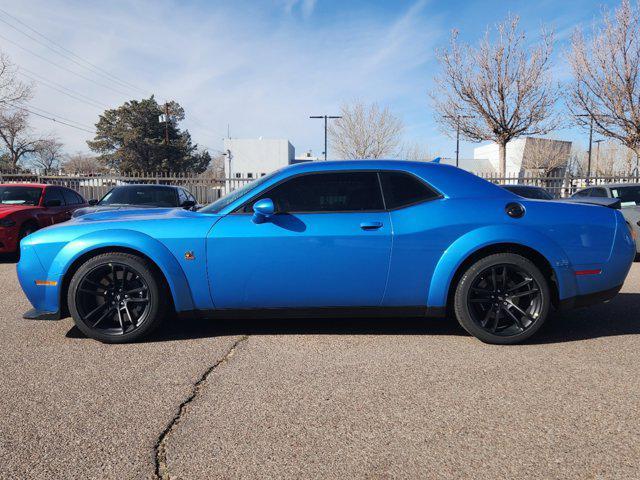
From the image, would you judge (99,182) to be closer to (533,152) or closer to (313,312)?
(313,312)

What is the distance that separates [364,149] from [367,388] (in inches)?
1233

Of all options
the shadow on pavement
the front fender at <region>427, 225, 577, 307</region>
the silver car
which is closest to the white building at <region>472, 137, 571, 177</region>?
the silver car

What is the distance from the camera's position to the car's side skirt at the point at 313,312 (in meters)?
3.52

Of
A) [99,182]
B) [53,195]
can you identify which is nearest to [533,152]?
[99,182]

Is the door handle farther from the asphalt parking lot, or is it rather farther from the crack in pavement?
the crack in pavement

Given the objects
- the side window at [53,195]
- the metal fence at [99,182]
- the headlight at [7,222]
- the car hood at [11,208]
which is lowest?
the headlight at [7,222]

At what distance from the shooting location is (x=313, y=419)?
7.77 ft

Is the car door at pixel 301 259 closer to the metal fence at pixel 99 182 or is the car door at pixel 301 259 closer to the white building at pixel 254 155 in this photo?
the metal fence at pixel 99 182

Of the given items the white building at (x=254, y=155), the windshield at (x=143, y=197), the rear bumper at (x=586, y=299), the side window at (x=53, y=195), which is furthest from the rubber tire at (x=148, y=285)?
the white building at (x=254, y=155)

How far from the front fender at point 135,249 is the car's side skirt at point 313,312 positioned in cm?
19

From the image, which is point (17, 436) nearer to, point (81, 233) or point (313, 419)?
point (313, 419)

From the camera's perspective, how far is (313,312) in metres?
3.54

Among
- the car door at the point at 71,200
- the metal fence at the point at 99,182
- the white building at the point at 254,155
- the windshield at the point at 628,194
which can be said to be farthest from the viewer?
the white building at the point at 254,155

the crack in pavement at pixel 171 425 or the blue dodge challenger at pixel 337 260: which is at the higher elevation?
the blue dodge challenger at pixel 337 260
